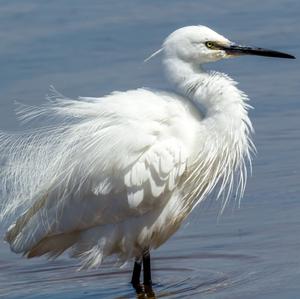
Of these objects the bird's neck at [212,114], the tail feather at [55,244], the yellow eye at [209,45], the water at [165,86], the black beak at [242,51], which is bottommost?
the water at [165,86]

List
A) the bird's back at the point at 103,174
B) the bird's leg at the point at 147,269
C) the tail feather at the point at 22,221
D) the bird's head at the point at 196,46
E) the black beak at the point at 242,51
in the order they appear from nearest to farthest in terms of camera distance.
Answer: the bird's back at the point at 103,174 < the bird's head at the point at 196,46 < the black beak at the point at 242,51 < the tail feather at the point at 22,221 < the bird's leg at the point at 147,269

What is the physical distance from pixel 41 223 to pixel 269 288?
1632 mm

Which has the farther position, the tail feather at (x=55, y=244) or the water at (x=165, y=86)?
the tail feather at (x=55, y=244)

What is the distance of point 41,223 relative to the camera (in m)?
8.30

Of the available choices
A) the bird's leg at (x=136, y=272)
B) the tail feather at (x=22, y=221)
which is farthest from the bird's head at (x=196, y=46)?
the bird's leg at (x=136, y=272)

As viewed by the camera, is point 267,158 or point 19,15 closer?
point 267,158

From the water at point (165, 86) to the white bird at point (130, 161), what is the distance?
293mm

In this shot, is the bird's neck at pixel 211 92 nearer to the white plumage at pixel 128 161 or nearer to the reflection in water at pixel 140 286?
the white plumage at pixel 128 161

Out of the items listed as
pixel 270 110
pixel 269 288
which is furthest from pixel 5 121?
pixel 269 288

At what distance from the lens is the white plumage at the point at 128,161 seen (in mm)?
8008

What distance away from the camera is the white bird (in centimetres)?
801

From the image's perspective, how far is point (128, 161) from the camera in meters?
7.96

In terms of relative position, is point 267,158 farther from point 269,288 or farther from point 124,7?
point 124,7

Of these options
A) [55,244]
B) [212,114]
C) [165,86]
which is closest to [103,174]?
[55,244]
